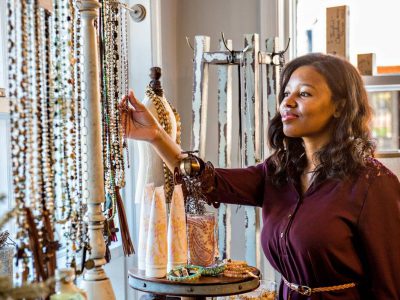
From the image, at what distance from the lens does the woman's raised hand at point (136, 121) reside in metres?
1.81

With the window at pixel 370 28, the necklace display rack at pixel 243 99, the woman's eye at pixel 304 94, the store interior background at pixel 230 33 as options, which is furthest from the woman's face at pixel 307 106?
the window at pixel 370 28

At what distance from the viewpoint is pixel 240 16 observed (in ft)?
9.96

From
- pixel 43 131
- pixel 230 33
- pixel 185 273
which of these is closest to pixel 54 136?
pixel 43 131

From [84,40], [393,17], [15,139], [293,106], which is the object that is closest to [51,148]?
[15,139]

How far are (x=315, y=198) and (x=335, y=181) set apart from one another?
0.08 m

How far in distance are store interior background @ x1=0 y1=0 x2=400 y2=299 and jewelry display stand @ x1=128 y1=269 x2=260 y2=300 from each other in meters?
0.94

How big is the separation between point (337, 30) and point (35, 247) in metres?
2.21

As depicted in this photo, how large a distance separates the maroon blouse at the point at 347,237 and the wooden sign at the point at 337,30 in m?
1.22

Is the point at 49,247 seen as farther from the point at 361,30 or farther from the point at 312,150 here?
the point at 361,30

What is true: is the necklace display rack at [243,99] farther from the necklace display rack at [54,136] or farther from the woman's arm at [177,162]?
the necklace display rack at [54,136]

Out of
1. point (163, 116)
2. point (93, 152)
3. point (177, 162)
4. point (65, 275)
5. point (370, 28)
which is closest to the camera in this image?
point (65, 275)

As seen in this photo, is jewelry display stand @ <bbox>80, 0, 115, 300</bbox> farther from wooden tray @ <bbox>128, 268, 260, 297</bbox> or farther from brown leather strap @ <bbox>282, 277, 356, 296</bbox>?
brown leather strap @ <bbox>282, 277, 356, 296</bbox>

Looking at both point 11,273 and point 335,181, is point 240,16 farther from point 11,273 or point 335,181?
point 11,273

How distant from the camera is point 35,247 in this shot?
1164 millimetres
